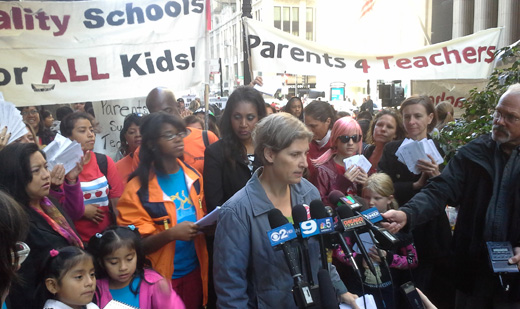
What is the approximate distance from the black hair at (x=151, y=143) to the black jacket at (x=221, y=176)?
36 centimetres

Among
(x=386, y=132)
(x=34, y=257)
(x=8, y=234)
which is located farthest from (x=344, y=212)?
(x=386, y=132)

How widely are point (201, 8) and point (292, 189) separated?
11.7 feet

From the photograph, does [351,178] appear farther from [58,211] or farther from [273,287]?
[58,211]

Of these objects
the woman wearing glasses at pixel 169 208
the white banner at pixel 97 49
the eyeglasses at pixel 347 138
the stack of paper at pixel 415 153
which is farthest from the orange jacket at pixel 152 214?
the white banner at pixel 97 49

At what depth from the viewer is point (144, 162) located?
368 cm

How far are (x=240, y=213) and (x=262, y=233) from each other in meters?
0.16

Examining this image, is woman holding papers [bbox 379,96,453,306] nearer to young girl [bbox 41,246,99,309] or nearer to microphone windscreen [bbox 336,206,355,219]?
microphone windscreen [bbox 336,206,355,219]

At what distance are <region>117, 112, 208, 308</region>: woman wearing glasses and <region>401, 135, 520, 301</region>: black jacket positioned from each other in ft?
5.31

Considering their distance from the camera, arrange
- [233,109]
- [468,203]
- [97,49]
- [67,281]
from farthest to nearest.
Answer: [97,49] → [233,109] → [468,203] → [67,281]

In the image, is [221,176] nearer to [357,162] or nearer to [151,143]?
[151,143]

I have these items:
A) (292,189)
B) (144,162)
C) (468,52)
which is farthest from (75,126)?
(468,52)

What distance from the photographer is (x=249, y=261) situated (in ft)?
8.46

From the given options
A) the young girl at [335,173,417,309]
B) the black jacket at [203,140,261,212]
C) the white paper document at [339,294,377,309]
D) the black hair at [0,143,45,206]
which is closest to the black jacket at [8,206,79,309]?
the black hair at [0,143,45,206]

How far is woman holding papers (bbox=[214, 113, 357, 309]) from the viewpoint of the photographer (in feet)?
8.17
